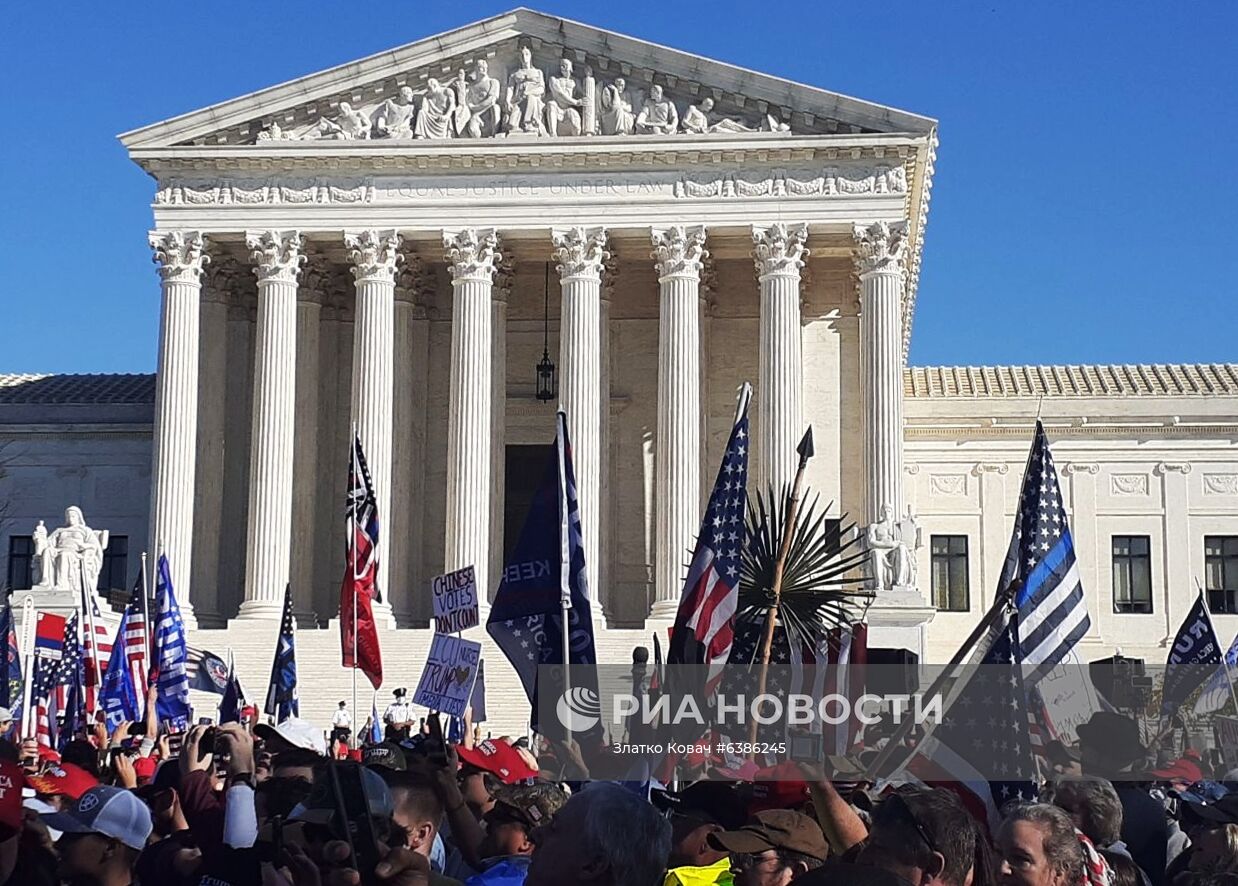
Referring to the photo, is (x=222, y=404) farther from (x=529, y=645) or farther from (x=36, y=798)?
(x=36, y=798)

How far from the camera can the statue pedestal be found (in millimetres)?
39438

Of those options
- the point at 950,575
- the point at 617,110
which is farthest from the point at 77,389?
the point at 950,575

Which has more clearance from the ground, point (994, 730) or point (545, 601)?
point (545, 601)

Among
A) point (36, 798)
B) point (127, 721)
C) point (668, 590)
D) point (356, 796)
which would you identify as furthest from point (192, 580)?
point (356, 796)

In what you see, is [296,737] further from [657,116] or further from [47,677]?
[657,116]

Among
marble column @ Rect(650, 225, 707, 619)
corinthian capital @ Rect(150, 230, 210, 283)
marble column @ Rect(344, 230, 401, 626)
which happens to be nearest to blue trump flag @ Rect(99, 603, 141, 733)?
marble column @ Rect(344, 230, 401, 626)

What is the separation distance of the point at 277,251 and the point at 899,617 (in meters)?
17.8

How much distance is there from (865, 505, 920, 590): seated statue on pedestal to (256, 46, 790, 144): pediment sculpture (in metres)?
11.2

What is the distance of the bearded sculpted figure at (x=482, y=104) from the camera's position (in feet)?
148

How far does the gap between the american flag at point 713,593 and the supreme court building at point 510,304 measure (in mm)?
24813

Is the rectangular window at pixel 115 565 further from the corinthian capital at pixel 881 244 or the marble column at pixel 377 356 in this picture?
the corinthian capital at pixel 881 244

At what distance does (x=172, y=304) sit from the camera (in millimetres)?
44562

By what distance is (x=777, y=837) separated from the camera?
7312mm

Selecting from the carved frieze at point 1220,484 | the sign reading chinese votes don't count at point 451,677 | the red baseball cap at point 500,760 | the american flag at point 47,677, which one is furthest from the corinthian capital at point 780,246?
the red baseball cap at point 500,760
